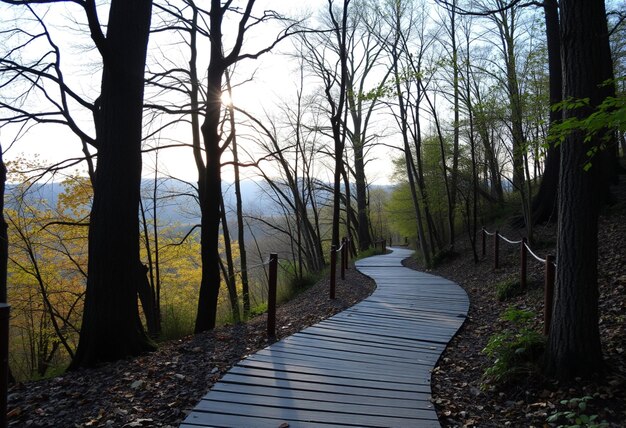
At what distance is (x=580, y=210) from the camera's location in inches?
159

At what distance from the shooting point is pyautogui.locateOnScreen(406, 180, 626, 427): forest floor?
369cm

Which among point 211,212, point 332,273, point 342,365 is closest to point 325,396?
point 342,365

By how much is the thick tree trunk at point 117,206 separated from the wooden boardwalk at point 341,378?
174 cm

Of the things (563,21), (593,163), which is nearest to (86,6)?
(563,21)

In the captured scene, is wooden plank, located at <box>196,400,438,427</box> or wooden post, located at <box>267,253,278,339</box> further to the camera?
wooden post, located at <box>267,253,278,339</box>

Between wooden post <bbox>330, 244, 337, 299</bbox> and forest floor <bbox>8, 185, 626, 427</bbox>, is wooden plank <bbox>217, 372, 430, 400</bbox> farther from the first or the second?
wooden post <bbox>330, 244, 337, 299</bbox>

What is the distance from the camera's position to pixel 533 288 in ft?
26.5

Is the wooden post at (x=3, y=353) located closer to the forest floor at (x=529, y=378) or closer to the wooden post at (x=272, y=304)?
the forest floor at (x=529, y=378)

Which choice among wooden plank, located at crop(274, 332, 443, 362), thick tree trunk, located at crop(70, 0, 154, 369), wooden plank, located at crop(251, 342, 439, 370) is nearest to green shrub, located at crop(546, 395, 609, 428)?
wooden plank, located at crop(251, 342, 439, 370)

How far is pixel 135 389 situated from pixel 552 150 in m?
12.0

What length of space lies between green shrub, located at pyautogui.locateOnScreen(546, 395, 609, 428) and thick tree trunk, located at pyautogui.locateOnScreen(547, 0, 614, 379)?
42 centimetres

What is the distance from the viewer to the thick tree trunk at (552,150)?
11.6m

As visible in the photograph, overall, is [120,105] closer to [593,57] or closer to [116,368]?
[116,368]

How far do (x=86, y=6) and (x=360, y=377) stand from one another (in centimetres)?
527
